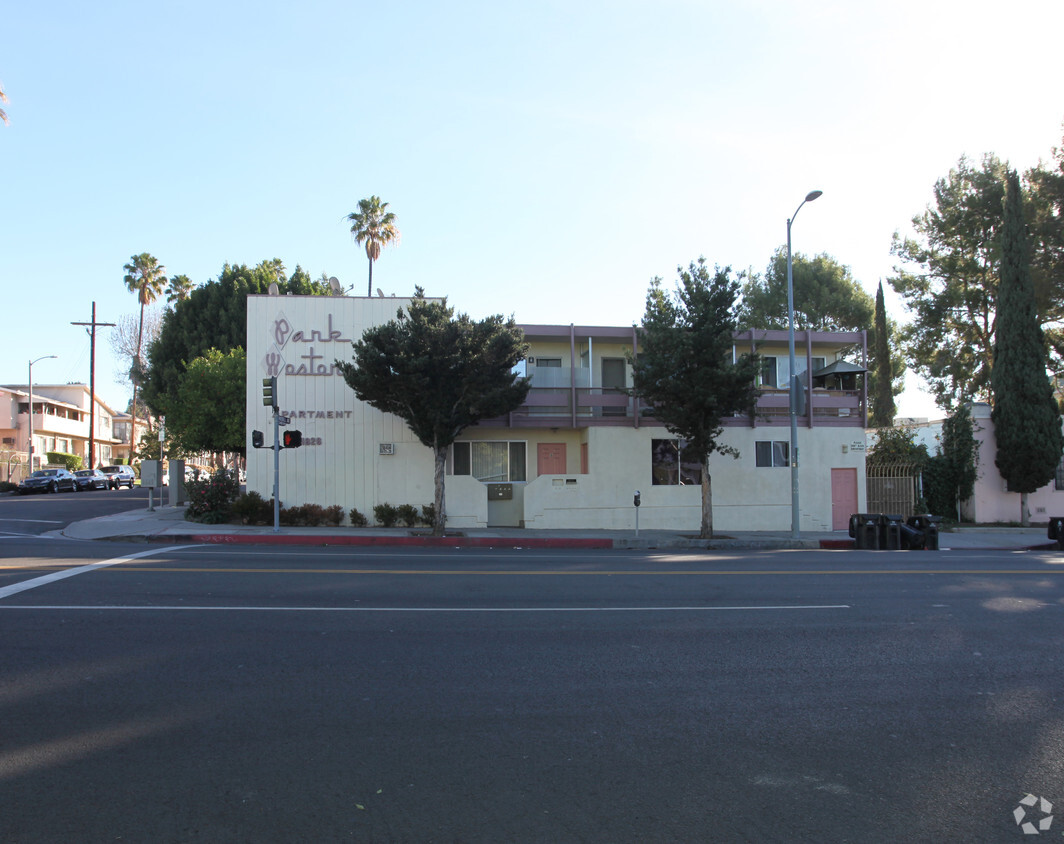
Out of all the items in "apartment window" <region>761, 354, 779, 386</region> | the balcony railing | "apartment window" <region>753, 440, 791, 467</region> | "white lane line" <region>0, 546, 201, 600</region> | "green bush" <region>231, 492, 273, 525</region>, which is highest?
"apartment window" <region>761, 354, 779, 386</region>

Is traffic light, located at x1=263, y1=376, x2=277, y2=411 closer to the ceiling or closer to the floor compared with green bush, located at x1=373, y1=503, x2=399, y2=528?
closer to the ceiling

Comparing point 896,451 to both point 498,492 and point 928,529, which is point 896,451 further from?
point 498,492

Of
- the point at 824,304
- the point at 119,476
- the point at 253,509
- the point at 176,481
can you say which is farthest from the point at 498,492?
the point at 119,476

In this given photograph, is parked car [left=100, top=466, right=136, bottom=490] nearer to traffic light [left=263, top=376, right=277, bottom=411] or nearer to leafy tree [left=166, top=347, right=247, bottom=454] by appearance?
leafy tree [left=166, top=347, right=247, bottom=454]

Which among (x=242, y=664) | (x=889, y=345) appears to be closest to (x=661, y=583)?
(x=242, y=664)

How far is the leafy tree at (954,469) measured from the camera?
27.6m

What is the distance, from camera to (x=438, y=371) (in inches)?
792

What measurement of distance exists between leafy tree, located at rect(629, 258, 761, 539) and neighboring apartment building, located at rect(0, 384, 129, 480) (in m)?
44.6

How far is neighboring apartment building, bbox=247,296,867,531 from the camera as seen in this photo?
23516 mm

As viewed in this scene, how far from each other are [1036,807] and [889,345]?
149ft

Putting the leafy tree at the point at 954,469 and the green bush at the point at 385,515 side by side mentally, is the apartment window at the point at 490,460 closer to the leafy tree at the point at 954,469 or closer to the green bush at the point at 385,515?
the green bush at the point at 385,515

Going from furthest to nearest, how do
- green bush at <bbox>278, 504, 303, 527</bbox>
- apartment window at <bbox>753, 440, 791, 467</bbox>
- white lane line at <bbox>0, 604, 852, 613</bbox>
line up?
apartment window at <bbox>753, 440, 791, 467</bbox>
green bush at <bbox>278, 504, 303, 527</bbox>
white lane line at <bbox>0, 604, 852, 613</bbox>

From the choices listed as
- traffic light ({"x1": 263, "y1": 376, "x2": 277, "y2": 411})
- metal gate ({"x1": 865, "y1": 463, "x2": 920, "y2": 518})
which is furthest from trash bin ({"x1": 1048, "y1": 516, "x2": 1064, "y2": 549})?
traffic light ({"x1": 263, "y1": 376, "x2": 277, "y2": 411})

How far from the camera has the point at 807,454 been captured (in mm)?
25109
